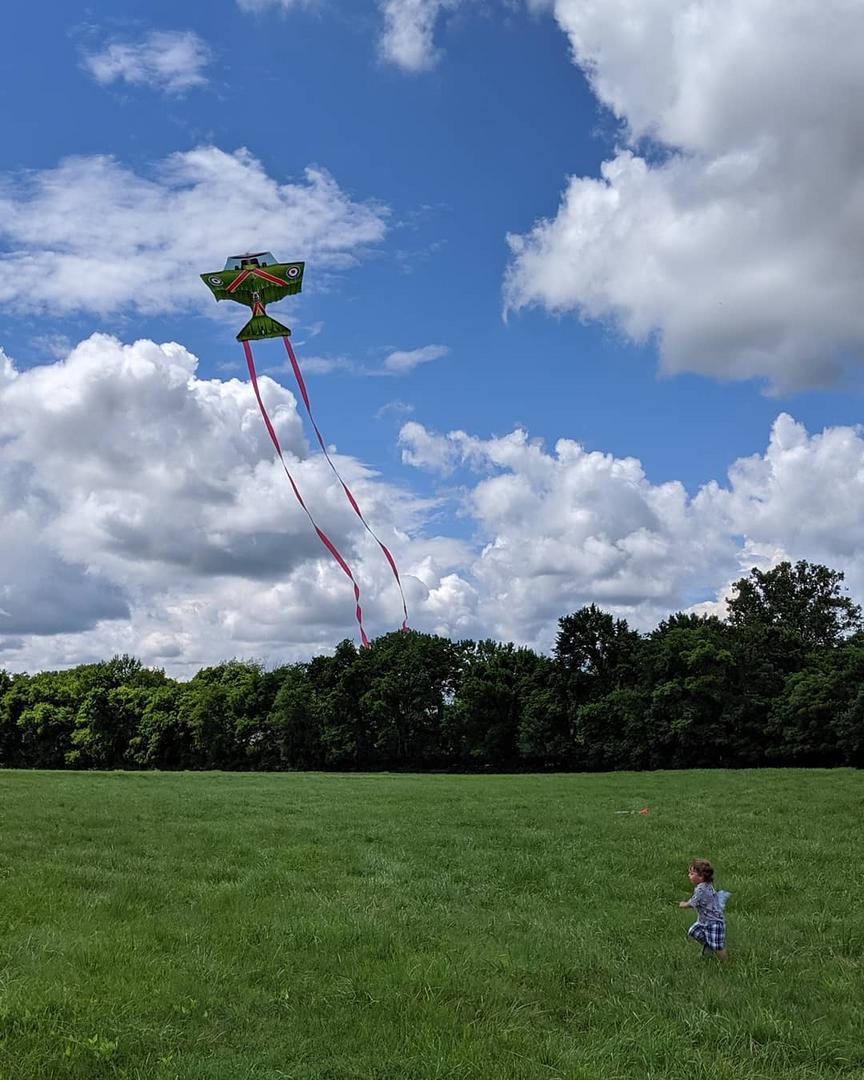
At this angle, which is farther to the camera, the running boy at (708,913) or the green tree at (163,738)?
the green tree at (163,738)

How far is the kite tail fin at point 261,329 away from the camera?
53.6ft

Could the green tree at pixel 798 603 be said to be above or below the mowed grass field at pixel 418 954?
above

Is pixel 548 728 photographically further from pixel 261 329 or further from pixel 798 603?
pixel 261 329

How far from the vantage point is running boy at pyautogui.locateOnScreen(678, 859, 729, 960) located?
10406 mm

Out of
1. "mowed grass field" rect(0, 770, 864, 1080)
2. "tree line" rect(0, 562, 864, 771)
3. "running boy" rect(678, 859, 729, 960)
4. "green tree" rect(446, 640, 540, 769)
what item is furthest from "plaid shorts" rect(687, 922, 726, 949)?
"green tree" rect(446, 640, 540, 769)

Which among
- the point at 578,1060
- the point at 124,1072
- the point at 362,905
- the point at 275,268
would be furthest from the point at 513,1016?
the point at 275,268

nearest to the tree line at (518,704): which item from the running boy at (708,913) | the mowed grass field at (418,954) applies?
the mowed grass field at (418,954)

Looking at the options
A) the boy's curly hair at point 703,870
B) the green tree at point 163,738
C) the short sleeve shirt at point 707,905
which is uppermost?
the boy's curly hair at point 703,870

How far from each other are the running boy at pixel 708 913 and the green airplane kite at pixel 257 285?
37.3 feet

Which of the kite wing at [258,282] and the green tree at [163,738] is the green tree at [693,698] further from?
the kite wing at [258,282]

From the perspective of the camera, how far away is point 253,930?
10781 mm

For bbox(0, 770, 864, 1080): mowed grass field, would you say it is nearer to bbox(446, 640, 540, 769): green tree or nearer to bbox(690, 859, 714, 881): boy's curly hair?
bbox(690, 859, 714, 881): boy's curly hair

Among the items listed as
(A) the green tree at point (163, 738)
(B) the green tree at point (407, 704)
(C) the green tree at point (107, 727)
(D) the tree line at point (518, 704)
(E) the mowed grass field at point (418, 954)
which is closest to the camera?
(E) the mowed grass field at point (418, 954)

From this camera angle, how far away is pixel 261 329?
16438mm
